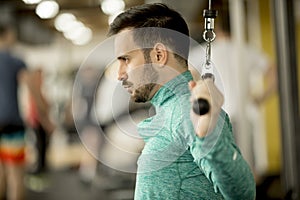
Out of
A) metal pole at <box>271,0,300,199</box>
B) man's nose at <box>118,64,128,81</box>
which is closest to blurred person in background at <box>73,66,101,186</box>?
man's nose at <box>118,64,128,81</box>

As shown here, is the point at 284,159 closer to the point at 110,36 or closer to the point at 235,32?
the point at 235,32

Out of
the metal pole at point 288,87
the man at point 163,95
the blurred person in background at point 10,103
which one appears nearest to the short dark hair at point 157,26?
the man at point 163,95

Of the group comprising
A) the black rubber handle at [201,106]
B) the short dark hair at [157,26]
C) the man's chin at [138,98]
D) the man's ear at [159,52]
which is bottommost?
the black rubber handle at [201,106]

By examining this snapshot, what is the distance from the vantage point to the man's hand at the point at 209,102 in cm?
46

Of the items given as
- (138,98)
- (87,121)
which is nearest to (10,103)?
(87,121)

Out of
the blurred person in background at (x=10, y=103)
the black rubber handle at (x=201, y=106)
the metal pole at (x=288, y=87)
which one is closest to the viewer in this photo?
the black rubber handle at (x=201, y=106)

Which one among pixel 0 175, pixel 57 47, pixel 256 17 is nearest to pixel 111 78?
pixel 0 175

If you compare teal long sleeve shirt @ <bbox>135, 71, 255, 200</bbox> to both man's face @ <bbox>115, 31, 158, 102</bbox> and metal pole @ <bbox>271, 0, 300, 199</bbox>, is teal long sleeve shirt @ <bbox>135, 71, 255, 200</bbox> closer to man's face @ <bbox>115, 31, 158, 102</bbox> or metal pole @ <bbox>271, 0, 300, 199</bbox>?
man's face @ <bbox>115, 31, 158, 102</bbox>

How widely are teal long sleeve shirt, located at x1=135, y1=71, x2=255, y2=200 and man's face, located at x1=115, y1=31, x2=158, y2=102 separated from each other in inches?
0.5

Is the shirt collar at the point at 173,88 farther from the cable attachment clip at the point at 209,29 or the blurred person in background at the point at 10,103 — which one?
the blurred person in background at the point at 10,103

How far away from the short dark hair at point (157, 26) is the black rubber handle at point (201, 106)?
0.27 feet

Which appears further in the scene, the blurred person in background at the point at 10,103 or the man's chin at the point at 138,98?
the blurred person in background at the point at 10,103

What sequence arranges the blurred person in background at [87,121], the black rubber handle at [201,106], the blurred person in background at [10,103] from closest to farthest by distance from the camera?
the black rubber handle at [201,106] < the blurred person in background at [87,121] < the blurred person in background at [10,103]

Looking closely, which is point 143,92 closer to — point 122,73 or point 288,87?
point 122,73
